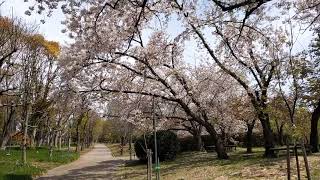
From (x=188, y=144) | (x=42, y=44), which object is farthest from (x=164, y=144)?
(x=42, y=44)

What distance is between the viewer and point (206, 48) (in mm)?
20859

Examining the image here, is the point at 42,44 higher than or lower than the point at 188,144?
higher

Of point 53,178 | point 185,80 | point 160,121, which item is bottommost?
point 53,178

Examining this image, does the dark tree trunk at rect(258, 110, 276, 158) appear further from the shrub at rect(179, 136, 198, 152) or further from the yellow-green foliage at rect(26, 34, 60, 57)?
the yellow-green foliage at rect(26, 34, 60, 57)

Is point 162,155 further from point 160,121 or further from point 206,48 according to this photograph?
point 206,48

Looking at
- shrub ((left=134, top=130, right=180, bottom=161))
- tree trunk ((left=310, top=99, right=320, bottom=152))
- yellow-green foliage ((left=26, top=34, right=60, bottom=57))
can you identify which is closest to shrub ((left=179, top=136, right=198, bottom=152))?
shrub ((left=134, top=130, right=180, bottom=161))

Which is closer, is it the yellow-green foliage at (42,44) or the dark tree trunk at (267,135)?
the dark tree trunk at (267,135)

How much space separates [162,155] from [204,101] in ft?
14.9

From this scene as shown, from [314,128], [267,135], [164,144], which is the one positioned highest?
[314,128]

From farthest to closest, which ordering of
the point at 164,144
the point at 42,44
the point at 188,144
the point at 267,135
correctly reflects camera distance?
the point at 188,144 < the point at 42,44 < the point at 164,144 < the point at 267,135

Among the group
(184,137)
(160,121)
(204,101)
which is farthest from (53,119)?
(204,101)

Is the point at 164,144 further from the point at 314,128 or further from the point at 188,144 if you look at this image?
the point at 188,144

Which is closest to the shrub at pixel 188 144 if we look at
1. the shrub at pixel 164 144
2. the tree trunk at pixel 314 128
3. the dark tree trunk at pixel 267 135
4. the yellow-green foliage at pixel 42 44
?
the shrub at pixel 164 144

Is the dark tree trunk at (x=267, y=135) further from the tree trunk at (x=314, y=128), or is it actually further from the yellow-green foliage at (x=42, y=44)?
the yellow-green foliage at (x=42, y=44)
